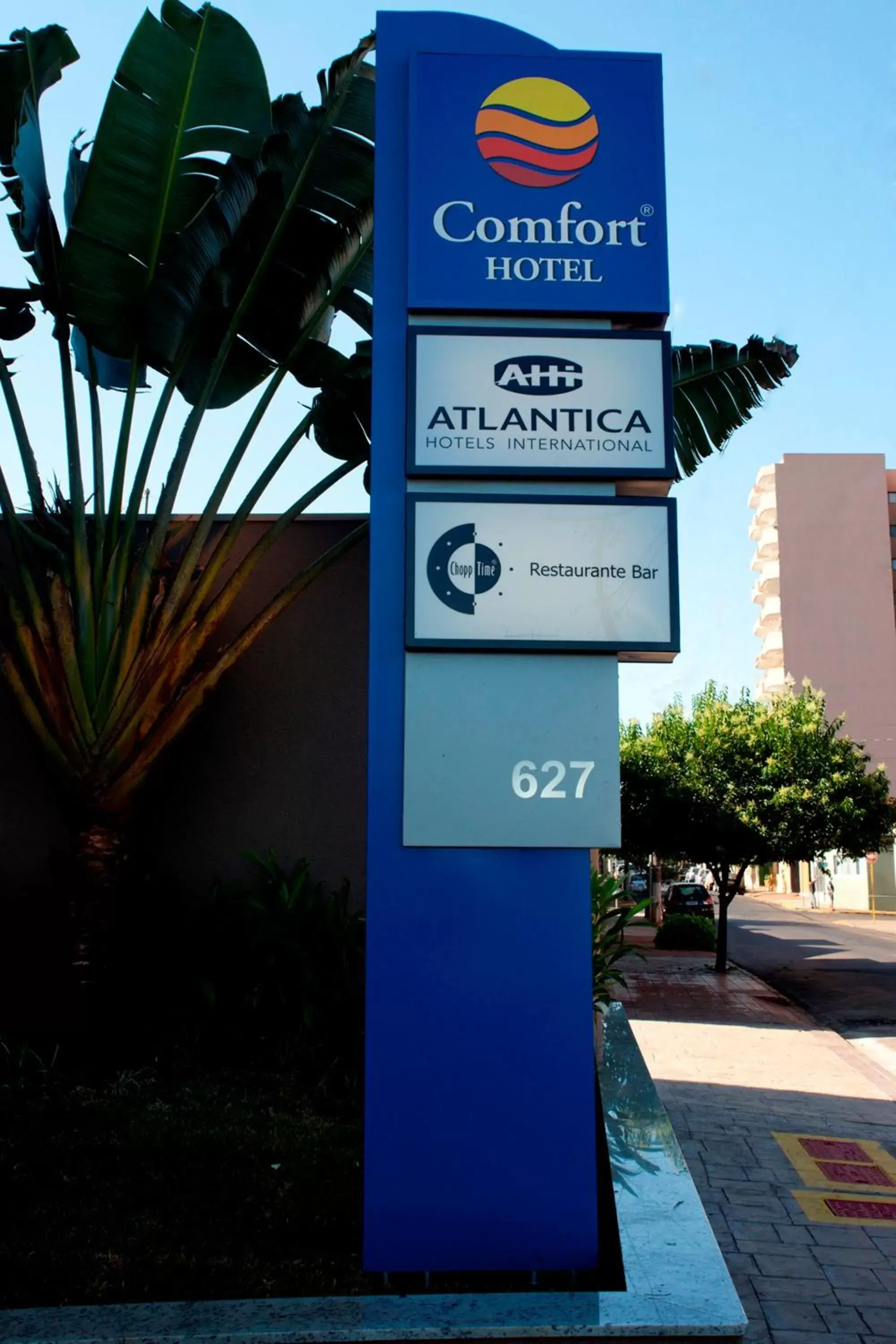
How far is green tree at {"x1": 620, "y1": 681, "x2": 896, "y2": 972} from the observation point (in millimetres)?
23859

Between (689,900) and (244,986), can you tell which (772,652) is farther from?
(244,986)

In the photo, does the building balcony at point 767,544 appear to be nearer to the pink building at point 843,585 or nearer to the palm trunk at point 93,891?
the pink building at point 843,585

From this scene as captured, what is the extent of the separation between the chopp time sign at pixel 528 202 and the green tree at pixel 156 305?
94.4 inches

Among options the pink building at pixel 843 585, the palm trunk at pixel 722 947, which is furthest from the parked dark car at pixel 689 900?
the pink building at pixel 843 585

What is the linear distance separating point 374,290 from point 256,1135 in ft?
14.1

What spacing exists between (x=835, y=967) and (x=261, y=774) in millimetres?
19011

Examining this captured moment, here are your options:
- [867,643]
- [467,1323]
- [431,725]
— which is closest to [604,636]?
[431,725]

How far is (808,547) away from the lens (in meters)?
70.6

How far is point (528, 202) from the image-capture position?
5.26 meters

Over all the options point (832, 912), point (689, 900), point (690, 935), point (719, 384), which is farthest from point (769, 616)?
point (719, 384)

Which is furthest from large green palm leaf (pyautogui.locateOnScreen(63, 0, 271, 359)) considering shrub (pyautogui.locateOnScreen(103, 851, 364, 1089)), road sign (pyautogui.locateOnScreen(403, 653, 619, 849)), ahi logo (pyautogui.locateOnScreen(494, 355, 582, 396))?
road sign (pyautogui.locateOnScreen(403, 653, 619, 849))

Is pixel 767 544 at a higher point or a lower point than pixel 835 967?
higher

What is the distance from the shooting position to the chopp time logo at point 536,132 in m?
5.18

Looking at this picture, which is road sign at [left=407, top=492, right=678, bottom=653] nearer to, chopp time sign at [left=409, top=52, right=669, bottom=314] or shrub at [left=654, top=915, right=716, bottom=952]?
chopp time sign at [left=409, top=52, right=669, bottom=314]
